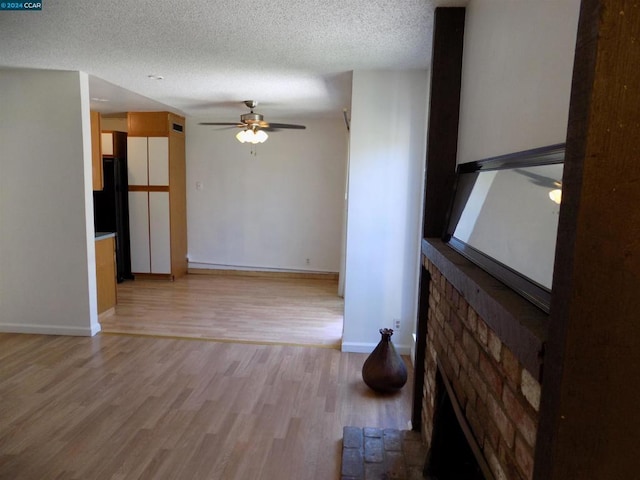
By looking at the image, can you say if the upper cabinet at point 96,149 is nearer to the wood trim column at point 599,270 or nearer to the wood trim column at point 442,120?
the wood trim column at point 442,120

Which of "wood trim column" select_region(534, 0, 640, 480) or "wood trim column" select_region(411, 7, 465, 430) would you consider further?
"wood trim column" select_region(411, 7, 465, 430)

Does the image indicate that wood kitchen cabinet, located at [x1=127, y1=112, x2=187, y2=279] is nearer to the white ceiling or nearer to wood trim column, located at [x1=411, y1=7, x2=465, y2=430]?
the white ceiling

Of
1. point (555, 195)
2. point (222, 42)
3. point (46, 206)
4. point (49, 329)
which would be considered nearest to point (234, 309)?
point (49, 329)

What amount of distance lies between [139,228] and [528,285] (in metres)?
5.69

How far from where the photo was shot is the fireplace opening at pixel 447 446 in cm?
152

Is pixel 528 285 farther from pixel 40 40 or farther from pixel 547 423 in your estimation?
pixel 40 40

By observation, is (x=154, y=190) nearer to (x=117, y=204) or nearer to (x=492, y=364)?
(x=117, y=204)

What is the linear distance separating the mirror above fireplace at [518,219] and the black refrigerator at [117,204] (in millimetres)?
5119

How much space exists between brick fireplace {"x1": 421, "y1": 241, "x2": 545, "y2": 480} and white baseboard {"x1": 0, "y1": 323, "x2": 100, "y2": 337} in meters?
3.26

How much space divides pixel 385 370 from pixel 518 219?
1.92 metres

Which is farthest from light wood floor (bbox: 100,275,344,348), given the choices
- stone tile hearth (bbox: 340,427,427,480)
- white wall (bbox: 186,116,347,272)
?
stone tile hearth (bbox: 340,427,427,480)

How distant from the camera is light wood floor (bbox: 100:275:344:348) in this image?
12.7 feet

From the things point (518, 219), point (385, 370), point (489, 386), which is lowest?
point (385, 370)

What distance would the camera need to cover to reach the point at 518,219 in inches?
44.4
